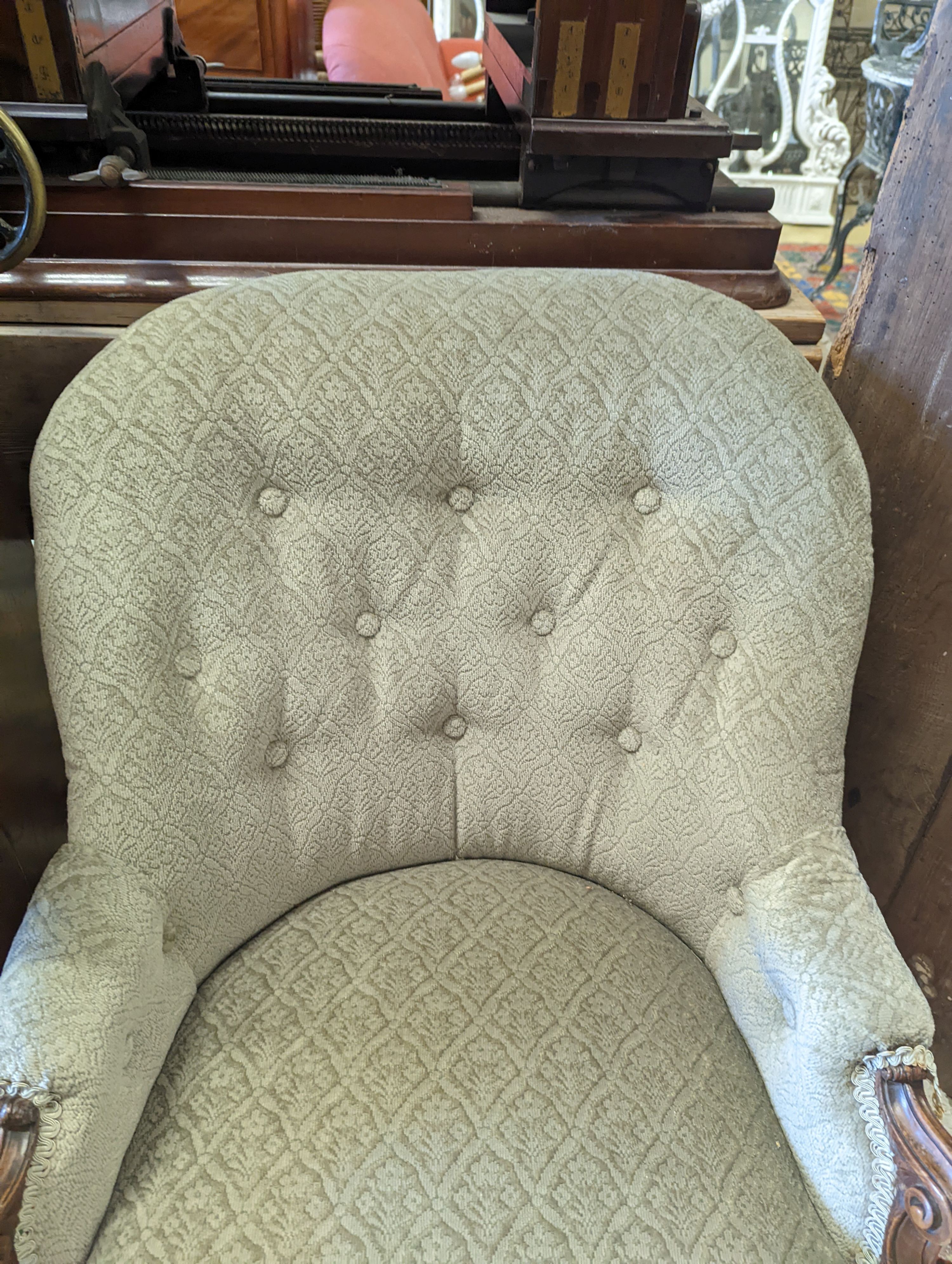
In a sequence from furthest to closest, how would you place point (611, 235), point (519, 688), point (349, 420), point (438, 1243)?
point (611, 235), point (519, 688), point (349, 420), point (438, 1243)

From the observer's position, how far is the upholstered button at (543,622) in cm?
82

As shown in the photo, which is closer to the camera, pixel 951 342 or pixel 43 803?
pixel 951 342

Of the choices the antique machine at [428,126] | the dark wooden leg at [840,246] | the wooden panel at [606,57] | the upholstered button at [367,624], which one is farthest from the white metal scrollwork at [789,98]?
the upholstered button at [367,624]

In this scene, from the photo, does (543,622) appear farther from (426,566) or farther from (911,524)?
(911,524)

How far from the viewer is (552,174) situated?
3.26 ft

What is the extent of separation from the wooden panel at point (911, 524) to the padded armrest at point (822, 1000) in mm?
196

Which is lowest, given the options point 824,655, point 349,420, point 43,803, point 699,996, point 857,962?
point 43,803

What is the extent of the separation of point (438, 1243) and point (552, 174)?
3.30 feet

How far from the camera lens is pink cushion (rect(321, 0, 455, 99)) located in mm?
2131

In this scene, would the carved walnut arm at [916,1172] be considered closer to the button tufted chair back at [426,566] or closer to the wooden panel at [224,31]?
the button tufted chair back at [426,566]

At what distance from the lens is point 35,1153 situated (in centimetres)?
56

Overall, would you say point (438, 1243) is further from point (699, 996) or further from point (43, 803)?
point (43, 803)

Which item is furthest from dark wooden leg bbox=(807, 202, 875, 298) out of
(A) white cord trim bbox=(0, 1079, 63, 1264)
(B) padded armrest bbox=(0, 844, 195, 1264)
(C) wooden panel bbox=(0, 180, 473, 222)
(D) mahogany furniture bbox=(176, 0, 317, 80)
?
(A) white cord trim bbox=(0, 1079, 63, 1264)

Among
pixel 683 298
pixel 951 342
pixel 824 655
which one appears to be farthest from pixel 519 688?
pixel 951 342
